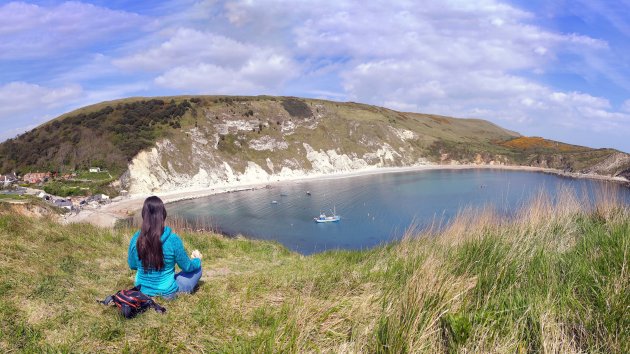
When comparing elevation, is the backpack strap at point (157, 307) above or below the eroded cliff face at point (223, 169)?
below

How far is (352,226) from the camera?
4062 cm

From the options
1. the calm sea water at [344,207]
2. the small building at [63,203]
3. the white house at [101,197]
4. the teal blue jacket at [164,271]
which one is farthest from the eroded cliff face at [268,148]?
the teal blue jacket at [164,271]

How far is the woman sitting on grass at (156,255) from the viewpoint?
4691mm

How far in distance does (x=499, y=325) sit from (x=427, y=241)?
136 inches

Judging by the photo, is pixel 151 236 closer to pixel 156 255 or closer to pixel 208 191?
pixel 156 255

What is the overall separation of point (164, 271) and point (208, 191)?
6071cm

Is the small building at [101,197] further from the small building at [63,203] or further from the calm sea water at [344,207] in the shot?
the calm sea water at [344,207]

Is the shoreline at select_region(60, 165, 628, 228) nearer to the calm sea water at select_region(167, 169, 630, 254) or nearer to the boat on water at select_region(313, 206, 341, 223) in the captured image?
the calm sea water at select_region(167, 169, 630, 254)

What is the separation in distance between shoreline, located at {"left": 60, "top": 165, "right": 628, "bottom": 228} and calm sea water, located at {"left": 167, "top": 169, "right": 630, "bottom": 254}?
332 cm

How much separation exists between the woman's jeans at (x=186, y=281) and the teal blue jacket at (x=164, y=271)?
0.09 meters

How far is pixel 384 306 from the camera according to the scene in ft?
10.6

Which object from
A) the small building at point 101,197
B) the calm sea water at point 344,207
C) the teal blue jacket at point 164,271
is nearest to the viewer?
the teal blue jacket at point 164,271

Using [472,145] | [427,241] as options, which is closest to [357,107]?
[472,145]

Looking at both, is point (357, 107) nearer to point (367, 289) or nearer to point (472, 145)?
point (472, 145)
